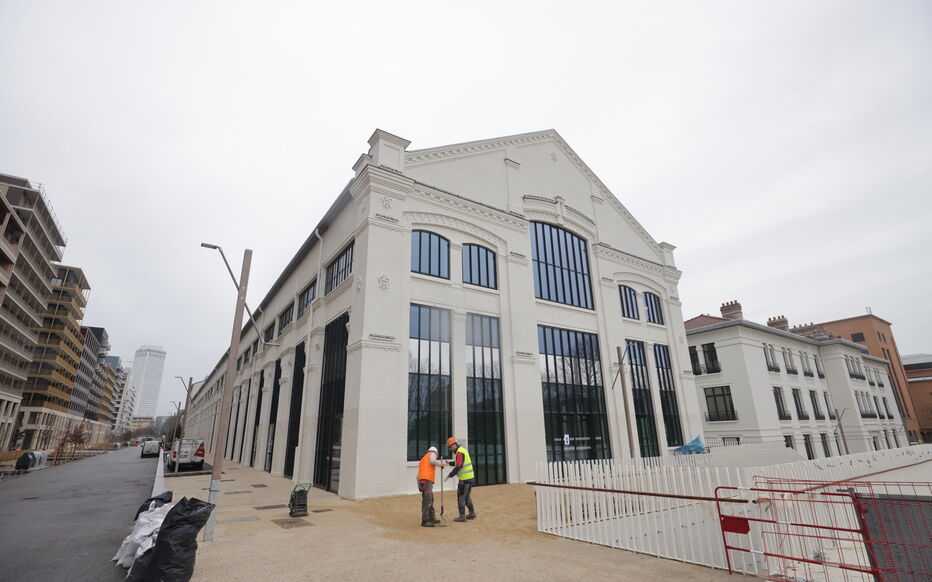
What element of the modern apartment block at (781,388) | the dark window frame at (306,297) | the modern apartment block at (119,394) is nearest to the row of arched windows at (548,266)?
the dark window frame at (306,297)

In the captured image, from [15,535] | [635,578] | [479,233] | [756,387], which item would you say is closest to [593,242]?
[479,233]

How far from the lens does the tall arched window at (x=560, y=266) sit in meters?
23.9

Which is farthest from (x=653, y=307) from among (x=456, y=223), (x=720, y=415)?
(x=456, y=223)

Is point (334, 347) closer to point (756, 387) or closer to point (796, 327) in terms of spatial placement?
point (756, 387)

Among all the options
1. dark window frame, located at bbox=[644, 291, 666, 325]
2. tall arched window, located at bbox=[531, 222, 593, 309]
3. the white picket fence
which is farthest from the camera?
dark window frame, located at bbox=[644, 291, 666, 325]

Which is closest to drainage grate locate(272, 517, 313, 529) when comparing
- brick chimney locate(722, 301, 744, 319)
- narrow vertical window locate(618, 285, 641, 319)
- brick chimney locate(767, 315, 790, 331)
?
narrow vertical window locate(618, 285, 641, 319)

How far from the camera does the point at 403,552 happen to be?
7969 mm

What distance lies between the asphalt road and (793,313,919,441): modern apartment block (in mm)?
67032

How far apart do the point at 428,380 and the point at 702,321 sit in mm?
31339

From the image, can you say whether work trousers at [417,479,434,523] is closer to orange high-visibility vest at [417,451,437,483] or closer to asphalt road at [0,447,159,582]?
orange high-visibility vest at [417,451,437,483]

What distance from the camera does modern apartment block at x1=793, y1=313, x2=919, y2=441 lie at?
53.0 metres

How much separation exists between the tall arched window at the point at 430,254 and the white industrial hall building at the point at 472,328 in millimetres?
65

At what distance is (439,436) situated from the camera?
17.3 meters

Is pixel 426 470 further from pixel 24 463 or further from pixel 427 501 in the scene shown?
pixel 24 463
